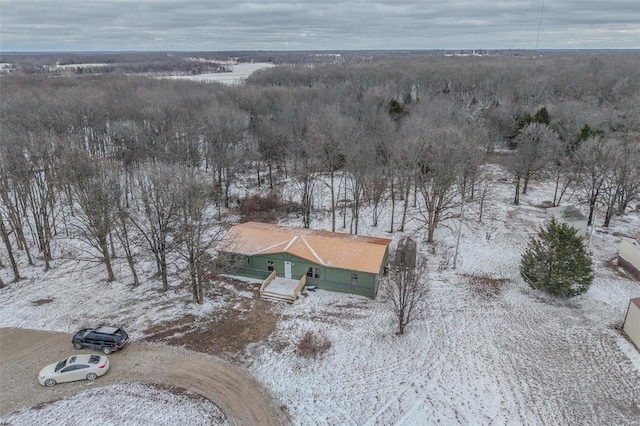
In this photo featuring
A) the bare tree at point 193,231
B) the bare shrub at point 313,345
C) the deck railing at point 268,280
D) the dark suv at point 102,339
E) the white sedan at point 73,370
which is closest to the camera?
the white sedan at point 73,370

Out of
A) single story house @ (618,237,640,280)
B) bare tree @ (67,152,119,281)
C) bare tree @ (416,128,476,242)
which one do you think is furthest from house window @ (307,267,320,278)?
single story house @ (618,237,640,280)

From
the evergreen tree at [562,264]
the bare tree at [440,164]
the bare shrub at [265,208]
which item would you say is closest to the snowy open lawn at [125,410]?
the evergreen tree at [562,264]

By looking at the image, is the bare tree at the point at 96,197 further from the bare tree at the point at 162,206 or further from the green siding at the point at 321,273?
the green siding at the point at 321,273

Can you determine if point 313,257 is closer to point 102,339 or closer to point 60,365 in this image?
point 102,339

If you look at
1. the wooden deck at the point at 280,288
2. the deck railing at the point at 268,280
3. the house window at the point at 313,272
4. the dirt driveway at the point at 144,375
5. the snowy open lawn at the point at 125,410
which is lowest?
the dirt driveway at the point at 144,375

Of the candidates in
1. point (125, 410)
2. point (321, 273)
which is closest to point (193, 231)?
point (321, 273)
